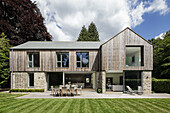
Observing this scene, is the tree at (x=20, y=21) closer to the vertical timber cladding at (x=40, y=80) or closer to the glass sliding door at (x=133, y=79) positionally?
the vertical timber cladding at (x=40, y=80)

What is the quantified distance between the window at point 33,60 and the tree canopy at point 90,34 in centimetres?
2438

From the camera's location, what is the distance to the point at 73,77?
18.9 m

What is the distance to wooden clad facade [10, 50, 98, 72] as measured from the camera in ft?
40.8

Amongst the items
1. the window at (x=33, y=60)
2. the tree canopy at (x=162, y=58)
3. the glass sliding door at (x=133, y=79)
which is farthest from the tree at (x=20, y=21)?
the tree canopy at (x=162, y=58)

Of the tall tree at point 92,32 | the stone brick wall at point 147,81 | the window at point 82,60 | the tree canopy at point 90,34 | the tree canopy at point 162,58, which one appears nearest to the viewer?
the stone brick wall at point 147,81

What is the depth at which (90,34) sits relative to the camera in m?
36.8

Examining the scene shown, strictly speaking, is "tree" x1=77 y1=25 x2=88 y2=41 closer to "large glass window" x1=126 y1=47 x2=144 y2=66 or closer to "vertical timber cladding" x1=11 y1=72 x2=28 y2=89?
"large glass window" x1=126 y1=47 x2=144 y2=66

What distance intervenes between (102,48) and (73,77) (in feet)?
33.5

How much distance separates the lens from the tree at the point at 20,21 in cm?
1700

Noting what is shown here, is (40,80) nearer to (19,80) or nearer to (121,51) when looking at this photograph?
(19,80)

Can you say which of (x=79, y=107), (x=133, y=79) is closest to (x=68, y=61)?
(x=79, y=107)

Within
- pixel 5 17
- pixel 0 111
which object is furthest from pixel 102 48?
pixel 5 17

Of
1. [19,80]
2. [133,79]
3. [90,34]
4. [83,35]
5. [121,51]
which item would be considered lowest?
[19,80]

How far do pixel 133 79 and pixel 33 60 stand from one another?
13.1 m
